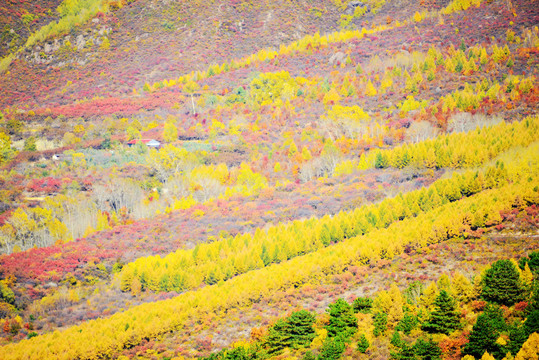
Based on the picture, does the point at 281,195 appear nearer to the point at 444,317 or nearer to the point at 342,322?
the point at 342,322

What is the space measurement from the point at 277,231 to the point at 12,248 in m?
29.3

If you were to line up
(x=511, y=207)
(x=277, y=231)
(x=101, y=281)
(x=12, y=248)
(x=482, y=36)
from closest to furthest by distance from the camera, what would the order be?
(x=511, y=207)
(x=101, y=281)
(x=277, y=231)
(x=12, y=248)
(x=482, y=36)

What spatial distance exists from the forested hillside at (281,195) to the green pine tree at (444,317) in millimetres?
139

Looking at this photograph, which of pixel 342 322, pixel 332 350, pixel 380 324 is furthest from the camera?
pixel 342 322

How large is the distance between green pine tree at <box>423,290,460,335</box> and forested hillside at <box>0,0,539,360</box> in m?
0.14

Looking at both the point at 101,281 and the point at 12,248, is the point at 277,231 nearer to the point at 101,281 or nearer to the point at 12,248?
the point at 101,281

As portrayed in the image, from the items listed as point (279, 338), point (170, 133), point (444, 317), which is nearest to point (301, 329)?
point (279, 338)

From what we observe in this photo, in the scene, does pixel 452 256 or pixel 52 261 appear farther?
pixel 52 261

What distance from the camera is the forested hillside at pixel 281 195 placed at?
26766 millimetres

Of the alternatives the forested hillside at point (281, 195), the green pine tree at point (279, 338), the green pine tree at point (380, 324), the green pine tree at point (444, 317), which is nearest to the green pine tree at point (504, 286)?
the forested hillside at point (281, 195)

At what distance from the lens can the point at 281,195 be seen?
56.0 metres

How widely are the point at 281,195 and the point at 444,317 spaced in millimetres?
34564

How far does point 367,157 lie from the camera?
61.4 meters

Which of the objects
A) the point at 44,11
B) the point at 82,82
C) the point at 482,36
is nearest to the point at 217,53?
the point at 82,82
